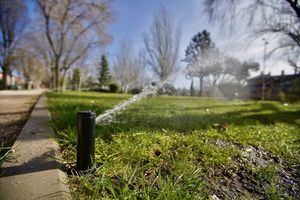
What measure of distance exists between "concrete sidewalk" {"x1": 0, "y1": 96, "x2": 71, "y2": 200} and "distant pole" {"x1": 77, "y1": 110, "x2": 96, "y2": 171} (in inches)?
7.5

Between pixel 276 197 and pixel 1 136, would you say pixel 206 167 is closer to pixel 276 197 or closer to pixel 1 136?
pixel 276 197

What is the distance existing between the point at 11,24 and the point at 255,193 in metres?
36.9

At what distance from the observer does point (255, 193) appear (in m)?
2.17

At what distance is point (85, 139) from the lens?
6.94ft

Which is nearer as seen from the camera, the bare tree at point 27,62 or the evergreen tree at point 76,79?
the bare tree at point 27,62

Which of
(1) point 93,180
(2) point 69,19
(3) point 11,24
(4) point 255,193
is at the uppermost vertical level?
(3) point 11,24

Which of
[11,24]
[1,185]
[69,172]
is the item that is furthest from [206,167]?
[11,24]

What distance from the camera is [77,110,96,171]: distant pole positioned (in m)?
2.10

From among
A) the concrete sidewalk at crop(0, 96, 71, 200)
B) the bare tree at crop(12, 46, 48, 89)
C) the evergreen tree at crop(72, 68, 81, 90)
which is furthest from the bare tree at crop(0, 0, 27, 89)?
the concrete sidewalk at crop(0, 96, 71, 200)

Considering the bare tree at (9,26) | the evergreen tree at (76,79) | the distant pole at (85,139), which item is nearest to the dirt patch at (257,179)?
the distant pole at (85,139)

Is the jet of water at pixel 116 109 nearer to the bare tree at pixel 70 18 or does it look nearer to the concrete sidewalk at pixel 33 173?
the concrete sidewalk at pixel 33 173

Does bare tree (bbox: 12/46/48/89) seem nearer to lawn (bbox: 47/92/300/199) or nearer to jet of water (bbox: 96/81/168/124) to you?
jet of water (bbox: 96/81/168/124)

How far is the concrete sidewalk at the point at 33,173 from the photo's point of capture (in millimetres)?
1648

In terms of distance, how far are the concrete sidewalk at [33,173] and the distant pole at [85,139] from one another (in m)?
0.19
